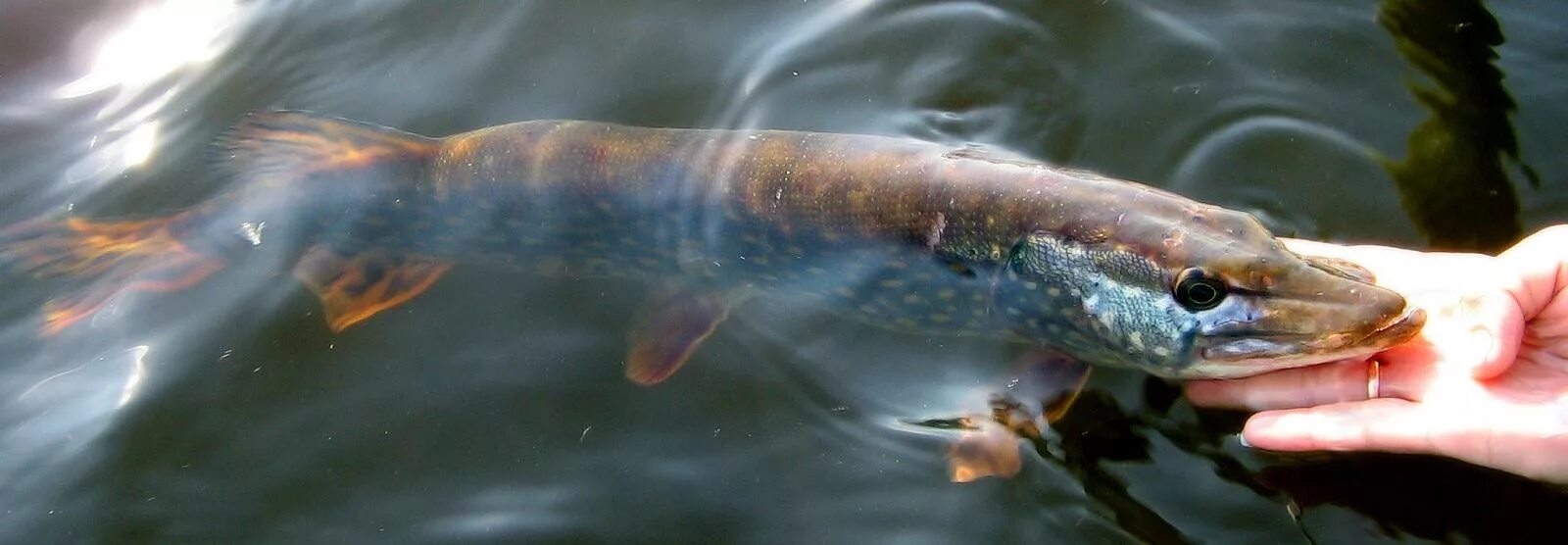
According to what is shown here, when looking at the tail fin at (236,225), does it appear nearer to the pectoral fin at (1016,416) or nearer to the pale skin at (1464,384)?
the pectoral fin at (1016,416)

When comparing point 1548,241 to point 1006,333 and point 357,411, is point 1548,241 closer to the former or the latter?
point 1006,333

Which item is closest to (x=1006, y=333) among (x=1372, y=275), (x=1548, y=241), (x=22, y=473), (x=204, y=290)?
(x=1372, y=275)

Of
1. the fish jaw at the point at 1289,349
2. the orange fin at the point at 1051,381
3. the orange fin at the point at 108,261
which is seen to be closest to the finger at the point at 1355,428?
the fish jaw at the point at 1289,349

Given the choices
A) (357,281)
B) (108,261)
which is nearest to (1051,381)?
(357,281)

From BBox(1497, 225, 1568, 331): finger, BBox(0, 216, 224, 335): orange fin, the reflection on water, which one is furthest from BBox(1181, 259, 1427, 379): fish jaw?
BBox(0, 216, 224, 335): orange fin

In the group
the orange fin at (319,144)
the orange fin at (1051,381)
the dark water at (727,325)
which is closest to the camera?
the dark water at (727,325)

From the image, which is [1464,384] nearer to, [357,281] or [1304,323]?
[1304,323]
